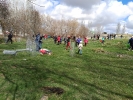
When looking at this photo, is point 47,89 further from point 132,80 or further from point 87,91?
point 132,80

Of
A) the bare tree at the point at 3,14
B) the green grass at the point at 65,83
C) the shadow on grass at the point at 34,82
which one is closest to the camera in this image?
the green grass at the point at 65,83

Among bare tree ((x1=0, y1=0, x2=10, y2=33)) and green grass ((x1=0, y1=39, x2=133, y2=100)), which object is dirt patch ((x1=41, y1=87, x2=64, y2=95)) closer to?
green grass ((x1=0, y1=39, x2=133, y2=100))

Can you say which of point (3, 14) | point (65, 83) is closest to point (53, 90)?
point (65, 83)

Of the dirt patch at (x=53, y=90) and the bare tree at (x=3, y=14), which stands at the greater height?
the bare tree at (x=3, y=14)

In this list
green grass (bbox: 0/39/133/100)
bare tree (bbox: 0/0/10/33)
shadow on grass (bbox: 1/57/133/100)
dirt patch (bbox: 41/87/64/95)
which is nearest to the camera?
green grass (bbox: 0/39/133/100)

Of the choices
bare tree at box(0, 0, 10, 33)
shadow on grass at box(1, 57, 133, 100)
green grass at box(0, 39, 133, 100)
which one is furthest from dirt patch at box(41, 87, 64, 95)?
bare tree at box(0, 0, 10, 33)

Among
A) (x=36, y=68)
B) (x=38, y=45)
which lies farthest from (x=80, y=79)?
(x=38, y=45)

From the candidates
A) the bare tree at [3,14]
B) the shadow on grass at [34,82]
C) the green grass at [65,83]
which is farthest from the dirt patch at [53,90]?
the bare tree at [3,14]

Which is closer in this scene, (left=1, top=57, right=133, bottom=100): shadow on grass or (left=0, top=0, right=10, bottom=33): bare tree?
(left=1, top=57, right=133, bottom=100): shadow on grass

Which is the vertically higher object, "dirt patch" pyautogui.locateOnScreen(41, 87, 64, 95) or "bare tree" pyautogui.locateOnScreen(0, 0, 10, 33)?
"bare tree" pyautogui.locateOnScreen(0, 0, 10, 33)

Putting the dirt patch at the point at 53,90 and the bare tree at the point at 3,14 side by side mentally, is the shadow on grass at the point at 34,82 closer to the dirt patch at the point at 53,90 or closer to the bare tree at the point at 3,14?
the dirt patch at the point at 53,90

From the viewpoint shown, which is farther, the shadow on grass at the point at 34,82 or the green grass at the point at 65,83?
the shadow on grass at the point at 34,82

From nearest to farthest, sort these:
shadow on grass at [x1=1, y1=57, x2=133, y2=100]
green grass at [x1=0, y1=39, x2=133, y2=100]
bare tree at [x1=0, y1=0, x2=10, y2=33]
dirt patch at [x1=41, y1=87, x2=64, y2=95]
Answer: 1. green grass at [x1=0, y1=39, x2=133, y2=100]
2. shadow on grass at [x1=1, y1=57, x2=133, y2=100]
3. dirt patch at [x1=41, y1=87, x2=64, y2=95]
4. bare tree at [x1=0, y1=0, x2=10, y2=33]

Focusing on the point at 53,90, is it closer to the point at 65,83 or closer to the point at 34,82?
the point at 65,83
